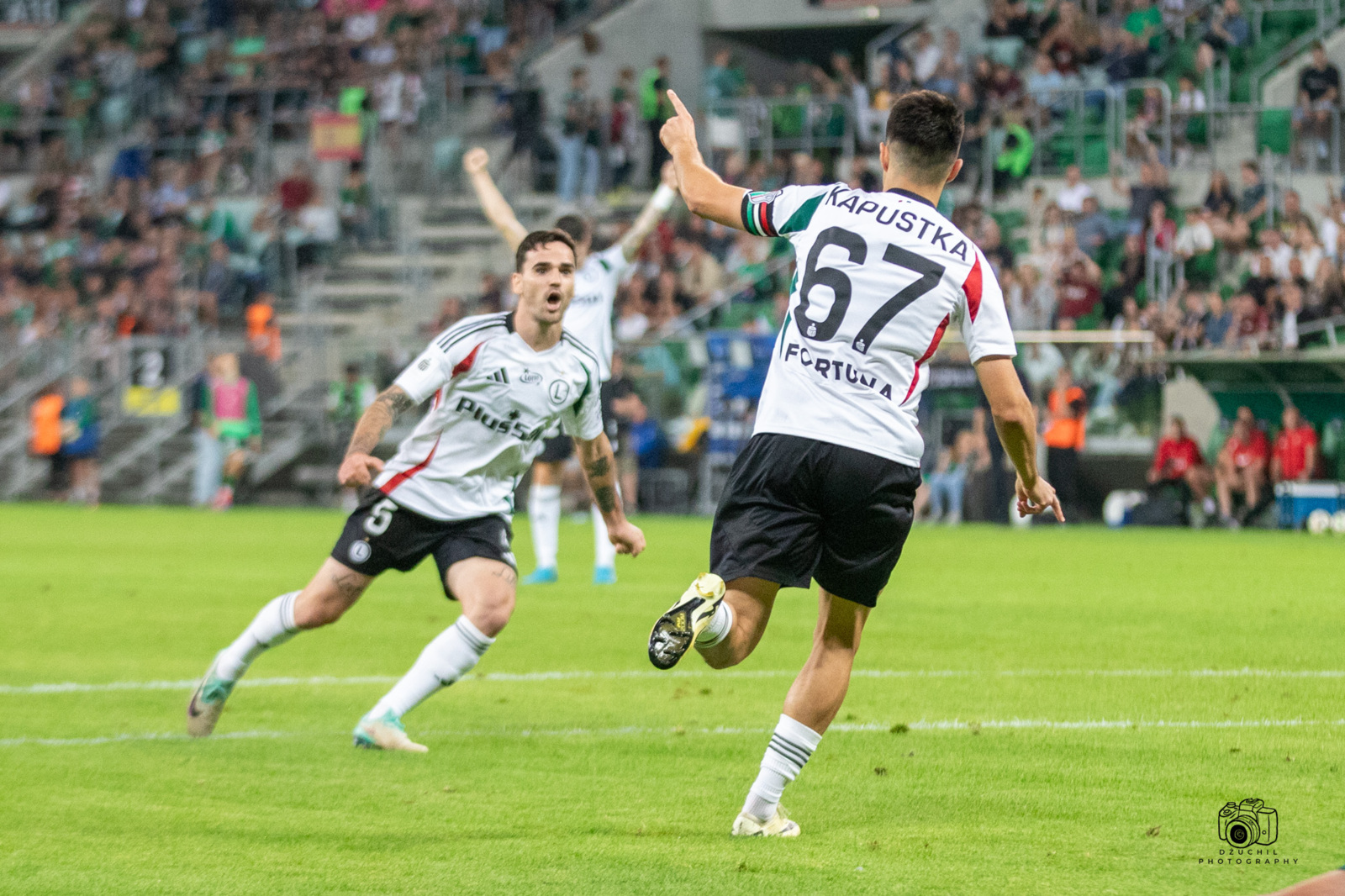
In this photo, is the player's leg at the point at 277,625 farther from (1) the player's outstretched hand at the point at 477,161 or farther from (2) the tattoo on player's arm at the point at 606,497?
(1) the player's outstretched hand at the point at 477,161

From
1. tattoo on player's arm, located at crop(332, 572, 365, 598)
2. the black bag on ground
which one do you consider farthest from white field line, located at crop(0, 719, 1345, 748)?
the black bag on ground

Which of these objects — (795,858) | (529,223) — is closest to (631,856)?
(795,858)

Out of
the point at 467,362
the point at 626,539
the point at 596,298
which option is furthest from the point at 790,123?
the point at 626,539

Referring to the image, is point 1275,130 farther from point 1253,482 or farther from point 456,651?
point 456,651

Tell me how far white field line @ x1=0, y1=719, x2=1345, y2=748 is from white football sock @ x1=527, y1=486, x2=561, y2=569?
658cm

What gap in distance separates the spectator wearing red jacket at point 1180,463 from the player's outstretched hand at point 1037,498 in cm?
1631

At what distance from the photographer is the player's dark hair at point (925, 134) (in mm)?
5449

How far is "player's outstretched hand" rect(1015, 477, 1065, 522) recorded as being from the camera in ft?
18.1

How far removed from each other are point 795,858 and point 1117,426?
1750 centimetres

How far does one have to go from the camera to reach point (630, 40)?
113ft

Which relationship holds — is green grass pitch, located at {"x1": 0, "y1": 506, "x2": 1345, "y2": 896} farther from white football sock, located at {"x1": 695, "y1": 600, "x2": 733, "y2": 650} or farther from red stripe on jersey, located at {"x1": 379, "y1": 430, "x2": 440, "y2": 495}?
red stripe on jersey, located at {"x1": 379, "y1": 430, "x2": 440, "y2": 495}

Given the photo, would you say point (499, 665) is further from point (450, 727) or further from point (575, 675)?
point (450, 727)

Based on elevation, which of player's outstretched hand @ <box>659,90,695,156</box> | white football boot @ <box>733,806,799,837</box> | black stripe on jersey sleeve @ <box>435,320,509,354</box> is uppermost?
player's outstretched hand @ <box>659,90,695,156</box>

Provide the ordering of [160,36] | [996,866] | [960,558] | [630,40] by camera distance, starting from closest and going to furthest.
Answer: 1. [996,866]
2. [960,558]
3. [630,40]
4. [160,36]
